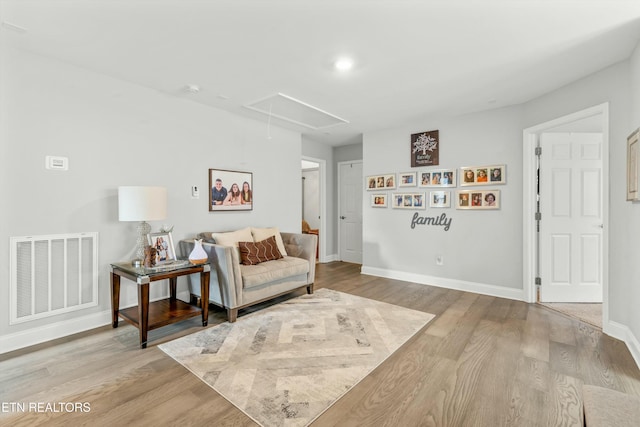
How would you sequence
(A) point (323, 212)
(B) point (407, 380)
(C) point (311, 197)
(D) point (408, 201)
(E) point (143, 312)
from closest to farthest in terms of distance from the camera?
(B) point (407, 380) → (E) point (143, 312) → (D) point (408, 201) → (A) point (323, 212) → (C) point (311, 197)

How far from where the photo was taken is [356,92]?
10.8ft

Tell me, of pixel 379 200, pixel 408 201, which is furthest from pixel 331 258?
pixel 408 201

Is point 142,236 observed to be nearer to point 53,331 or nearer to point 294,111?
point 53,331

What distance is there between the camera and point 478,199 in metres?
4.02

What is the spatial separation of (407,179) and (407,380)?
3.21 m

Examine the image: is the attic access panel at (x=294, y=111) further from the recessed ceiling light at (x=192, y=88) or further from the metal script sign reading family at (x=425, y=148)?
the metal script sign reading family at (x=425, y=148)

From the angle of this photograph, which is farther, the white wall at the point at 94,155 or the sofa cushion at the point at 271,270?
the sofa cushion at the point at 271,270

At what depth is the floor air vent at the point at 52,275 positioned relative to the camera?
8.05 ft

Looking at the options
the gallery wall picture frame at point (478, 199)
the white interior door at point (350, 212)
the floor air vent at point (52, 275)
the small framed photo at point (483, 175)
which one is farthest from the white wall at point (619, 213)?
the floor air vent at point (52, 275)

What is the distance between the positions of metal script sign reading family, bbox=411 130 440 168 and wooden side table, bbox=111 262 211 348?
131 inches

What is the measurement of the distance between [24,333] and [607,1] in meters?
4.83

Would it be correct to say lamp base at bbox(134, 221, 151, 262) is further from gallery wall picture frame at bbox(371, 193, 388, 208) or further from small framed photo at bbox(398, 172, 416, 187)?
small framed photo at bbox(398, 172, 416, 187)

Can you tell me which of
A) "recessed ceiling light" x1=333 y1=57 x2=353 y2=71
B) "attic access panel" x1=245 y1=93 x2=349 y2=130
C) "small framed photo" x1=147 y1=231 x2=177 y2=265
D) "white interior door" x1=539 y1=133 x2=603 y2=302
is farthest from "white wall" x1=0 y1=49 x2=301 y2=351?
"white interior door" x1=539 y1=133 x2=603 y2=302

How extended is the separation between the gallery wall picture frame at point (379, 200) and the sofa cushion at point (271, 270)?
72.4 inches
